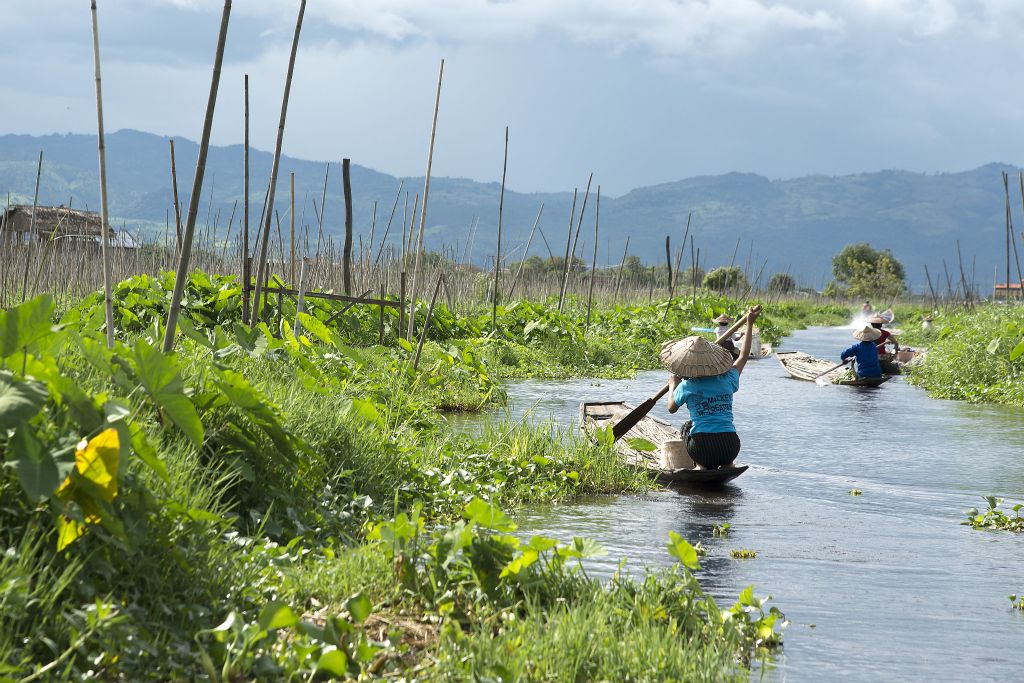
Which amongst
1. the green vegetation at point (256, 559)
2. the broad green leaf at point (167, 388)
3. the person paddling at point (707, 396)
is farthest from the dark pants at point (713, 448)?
the broad green leaf at point (167, 388)

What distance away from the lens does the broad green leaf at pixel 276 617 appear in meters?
3.43

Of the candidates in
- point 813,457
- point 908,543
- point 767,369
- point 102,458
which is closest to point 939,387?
point 767,369

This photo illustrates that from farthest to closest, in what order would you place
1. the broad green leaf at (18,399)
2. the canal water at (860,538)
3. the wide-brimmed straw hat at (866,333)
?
the wide-brimmed straw hat at (866,333)
the canal water at (860,538)
the broad green leaf at (18,399)

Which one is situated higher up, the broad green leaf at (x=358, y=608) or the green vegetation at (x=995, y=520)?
the broad green leaf at (x=358, y=608)

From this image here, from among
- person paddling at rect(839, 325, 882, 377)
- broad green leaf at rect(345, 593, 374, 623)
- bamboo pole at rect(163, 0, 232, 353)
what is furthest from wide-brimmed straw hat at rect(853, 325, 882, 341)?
broad green leaf at rect(345, 593, 374, 623)

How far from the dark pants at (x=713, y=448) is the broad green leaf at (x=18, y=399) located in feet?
18.9

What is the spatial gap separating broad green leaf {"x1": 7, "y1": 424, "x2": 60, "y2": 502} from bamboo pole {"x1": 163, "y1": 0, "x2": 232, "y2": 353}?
159 cm

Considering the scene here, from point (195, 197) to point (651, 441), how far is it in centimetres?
541

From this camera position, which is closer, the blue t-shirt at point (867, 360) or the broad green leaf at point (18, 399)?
the broad green leaf at point (18, 399)

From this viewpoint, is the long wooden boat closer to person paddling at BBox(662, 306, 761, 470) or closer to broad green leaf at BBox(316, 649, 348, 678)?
person paddling at BBox(662, 306, 761, 470)

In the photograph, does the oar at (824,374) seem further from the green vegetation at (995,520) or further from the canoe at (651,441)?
the green vegetation at (995,520)

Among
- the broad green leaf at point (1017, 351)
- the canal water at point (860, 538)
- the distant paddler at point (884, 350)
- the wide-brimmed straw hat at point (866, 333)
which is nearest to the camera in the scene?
the canal water at point (860, 538)

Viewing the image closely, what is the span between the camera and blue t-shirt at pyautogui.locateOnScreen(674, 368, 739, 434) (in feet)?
27.6

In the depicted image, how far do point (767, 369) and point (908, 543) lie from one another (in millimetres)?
14908
